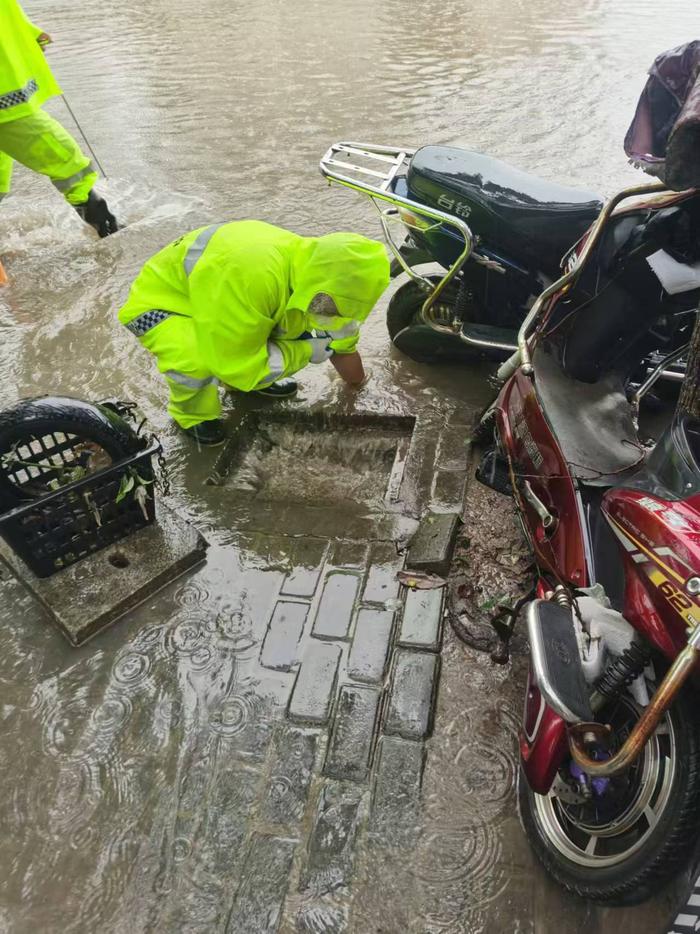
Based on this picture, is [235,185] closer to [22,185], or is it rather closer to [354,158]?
[354,158]

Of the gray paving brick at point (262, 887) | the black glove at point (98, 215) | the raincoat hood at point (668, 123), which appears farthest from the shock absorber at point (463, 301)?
the black glove at point (98, 215)

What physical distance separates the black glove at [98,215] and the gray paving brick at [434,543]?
4.33 m

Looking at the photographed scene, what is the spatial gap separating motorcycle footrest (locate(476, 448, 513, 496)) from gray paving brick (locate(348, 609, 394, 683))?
0.83 m

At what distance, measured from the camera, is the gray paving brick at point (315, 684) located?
86.2 inches

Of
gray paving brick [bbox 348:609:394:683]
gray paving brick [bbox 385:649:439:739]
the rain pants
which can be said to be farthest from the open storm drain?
the rain pants

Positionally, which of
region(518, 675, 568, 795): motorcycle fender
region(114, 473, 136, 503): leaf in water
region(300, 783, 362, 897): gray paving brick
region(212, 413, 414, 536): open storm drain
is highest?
region(114, 473, 136, 503): leaf in water

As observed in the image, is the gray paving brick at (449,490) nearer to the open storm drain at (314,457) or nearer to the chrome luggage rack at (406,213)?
the open storm drain at (314,457)

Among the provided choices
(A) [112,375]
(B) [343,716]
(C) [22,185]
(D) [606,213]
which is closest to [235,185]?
(C) [22,185]

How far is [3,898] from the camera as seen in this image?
72.4 inches

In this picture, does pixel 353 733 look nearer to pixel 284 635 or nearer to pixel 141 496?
pixel 284 635

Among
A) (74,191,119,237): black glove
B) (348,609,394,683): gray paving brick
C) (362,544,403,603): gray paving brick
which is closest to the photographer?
(348,609,394,683): gray paving brick

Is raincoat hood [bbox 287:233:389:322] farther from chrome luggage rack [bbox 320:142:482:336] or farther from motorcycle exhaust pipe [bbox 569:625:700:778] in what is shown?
motorcycle exhaust pipe [bbox 569:625:700:778]

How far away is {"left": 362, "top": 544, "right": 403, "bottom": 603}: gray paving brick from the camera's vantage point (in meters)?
2.55

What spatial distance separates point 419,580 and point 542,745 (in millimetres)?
997
